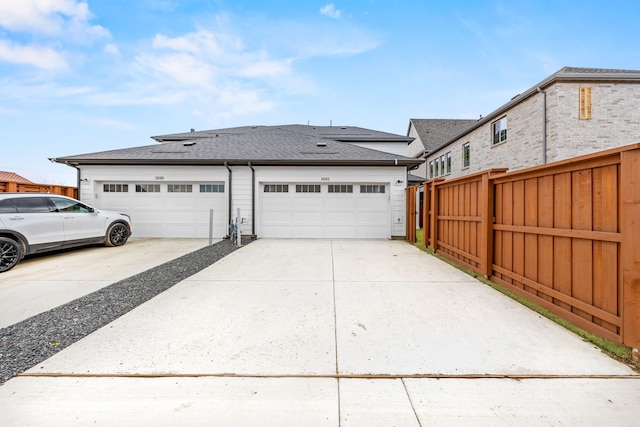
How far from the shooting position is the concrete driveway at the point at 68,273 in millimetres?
3732

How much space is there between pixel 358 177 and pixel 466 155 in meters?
9.70

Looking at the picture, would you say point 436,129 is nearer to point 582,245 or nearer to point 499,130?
point 499,130

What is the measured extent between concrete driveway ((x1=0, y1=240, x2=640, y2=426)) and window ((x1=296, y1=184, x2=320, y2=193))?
645 cm

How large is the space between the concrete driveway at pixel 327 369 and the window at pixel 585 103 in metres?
9.49

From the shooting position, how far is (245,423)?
167 cm

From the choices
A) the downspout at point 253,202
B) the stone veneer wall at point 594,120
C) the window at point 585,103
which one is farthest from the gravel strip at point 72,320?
the window at point 585,103

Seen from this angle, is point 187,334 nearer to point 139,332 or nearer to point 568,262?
point 139,332

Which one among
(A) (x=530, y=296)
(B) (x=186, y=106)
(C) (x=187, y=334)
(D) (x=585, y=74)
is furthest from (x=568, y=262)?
(B) (x=186, y=106)

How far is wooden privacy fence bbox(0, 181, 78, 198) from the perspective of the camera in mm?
8031

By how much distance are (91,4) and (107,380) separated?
1148 centimetres

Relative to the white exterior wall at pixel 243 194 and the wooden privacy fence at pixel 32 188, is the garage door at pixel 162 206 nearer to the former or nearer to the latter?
the white exterior wall at pixel 243 194

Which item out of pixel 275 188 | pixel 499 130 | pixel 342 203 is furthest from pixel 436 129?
pixel 275 188

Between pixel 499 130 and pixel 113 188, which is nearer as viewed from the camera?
pixel 113 188

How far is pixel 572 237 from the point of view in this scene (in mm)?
3039
